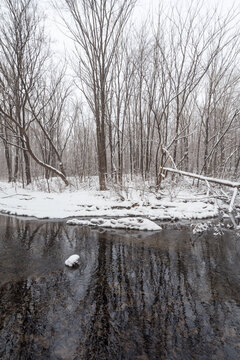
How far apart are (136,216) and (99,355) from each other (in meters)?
5.68

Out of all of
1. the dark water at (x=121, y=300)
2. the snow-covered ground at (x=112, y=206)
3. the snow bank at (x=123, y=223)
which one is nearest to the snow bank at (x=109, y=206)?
the snow-covered ground at (x=112, y=206)

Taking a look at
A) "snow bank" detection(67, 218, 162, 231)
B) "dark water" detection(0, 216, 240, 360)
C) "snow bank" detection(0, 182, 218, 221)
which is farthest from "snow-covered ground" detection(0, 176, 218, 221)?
"dark water" detection(0, 216, 240, 360)

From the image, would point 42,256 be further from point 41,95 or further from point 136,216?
point 41,95

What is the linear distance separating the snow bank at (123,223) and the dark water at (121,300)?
1.02 meters

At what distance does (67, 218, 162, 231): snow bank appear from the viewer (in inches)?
259

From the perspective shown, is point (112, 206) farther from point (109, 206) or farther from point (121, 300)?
point (121, 300)

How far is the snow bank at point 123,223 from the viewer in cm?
657

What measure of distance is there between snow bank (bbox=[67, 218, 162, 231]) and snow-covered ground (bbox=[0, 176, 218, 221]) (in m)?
0.74

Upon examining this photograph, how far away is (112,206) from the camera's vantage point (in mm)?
8836

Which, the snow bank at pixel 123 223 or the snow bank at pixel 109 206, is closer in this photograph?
the snow bank at pixel 123 223

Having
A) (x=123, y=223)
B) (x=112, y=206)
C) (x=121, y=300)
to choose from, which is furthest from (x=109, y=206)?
(x=121, y=300)

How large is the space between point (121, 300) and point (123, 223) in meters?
3.79

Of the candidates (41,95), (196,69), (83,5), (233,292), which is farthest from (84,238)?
(41,95)

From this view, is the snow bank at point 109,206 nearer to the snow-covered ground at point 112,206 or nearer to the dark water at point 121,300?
the snow-covered ground at point 112,206
